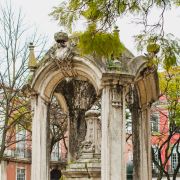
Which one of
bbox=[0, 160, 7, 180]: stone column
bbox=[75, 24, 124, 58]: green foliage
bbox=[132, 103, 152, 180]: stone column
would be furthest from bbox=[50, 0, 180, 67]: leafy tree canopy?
bbox=[0, 160, 7, 180]: stone column

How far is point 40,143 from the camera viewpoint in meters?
13.2

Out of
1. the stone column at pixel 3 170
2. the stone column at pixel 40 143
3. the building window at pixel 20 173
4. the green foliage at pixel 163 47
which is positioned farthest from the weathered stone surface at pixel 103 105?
the building window at pixel 20 173

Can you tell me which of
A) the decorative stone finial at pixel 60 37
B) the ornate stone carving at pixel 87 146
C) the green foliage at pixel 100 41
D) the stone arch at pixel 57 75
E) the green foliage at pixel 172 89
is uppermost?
the green foliage at pixel 172 89

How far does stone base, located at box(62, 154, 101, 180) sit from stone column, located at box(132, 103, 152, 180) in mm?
891

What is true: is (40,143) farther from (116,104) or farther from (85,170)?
(116,104)

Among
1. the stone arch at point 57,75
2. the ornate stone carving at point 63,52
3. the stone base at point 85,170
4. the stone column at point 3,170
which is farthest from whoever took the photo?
the stone column at point 3,170

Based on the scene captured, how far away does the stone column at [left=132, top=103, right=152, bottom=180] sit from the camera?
13.3 m

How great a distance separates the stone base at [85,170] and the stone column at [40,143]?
0.61m

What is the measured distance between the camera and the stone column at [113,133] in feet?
39.4

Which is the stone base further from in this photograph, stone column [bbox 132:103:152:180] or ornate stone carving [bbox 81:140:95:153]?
stone column [bbox 132:103:152:180]

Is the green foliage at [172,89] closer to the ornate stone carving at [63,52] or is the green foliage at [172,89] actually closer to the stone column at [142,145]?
the stone column at [142,145]

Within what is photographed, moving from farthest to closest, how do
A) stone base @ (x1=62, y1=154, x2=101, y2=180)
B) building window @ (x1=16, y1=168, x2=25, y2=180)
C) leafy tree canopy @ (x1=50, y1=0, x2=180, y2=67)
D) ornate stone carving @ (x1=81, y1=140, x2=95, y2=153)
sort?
1. building window @ (x1=16, y1=168, x2=25, y2=180)
2. ornate stone carving @ (x1=81, y1=140, x2=95, y2=153)
3. stone base @ (x1=62, y1=154, x2=101, y2=180)
4. leafy tree canopy @ (x1=50, y1=0, x2=180, y2=67)

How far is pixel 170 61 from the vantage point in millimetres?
8719

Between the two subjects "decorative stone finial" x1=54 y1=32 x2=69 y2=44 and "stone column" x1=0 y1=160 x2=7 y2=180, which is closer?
"decorative stone finial" x1=54 y1=32 x2=69 y2=44
